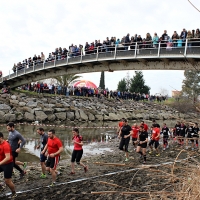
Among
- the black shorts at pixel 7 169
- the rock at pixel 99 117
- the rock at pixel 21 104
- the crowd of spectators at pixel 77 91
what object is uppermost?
the crowd of spectators at pixel 77 91

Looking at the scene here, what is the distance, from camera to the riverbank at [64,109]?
27.2m

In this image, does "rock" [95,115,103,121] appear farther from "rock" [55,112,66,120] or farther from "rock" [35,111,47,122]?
"rock" [35,111,47,122]

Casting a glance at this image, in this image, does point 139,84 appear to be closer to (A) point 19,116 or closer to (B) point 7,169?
(A) point 19,116

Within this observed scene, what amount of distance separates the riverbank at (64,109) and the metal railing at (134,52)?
5.65 m

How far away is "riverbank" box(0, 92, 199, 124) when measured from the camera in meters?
27.2

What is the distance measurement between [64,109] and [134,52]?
633 inches

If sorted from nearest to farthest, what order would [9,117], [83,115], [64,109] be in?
[9,117], [64,109], [83,115]

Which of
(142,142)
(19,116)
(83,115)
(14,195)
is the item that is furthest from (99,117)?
(14,195)

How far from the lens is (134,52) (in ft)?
57.2

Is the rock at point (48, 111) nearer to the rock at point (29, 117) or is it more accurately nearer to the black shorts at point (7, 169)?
the rock at point (29, 117)

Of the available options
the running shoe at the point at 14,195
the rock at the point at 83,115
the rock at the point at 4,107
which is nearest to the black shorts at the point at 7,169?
the running shoe at the point at 14,195

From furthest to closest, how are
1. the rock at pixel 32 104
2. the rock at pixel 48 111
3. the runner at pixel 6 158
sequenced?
the rock at pixel 32 104 < the rock at pixel 48 111 < the runner at pixel 6 158

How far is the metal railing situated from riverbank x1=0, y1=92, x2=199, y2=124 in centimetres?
565

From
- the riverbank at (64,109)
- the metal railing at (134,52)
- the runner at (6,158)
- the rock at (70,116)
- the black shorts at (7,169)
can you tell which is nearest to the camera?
the runner at (6,158)
